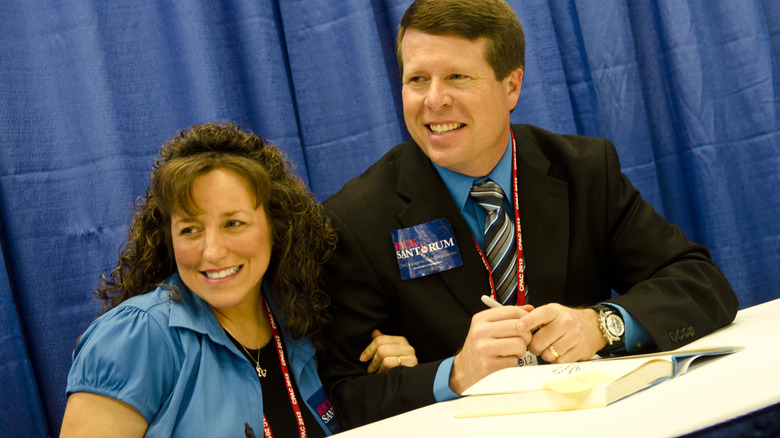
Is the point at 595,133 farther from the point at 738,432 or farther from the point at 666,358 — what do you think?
the point at 738,432

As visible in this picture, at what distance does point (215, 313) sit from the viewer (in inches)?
59.1

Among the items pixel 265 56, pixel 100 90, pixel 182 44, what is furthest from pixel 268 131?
pixel 100 90

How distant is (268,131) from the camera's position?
1926 millimetres

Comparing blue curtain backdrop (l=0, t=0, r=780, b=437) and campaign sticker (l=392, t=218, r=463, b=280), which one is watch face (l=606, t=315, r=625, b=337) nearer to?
campaign sticker (l=392, t=218, r=463, b=280)

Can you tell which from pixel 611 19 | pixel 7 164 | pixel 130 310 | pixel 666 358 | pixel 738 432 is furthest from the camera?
pixel 611 19

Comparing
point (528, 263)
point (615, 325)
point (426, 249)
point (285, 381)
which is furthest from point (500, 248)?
point (285, 381)

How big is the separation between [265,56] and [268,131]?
21 cm

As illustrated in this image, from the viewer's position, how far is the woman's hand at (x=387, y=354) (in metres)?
1.45

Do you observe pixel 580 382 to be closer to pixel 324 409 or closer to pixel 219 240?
pixel 324 409

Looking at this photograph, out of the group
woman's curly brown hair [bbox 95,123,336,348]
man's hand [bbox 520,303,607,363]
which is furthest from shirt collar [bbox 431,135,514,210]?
man's hand [bbox 520,303,607,363]

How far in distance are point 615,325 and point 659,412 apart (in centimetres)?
57

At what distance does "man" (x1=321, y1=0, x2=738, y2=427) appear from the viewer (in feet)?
4.91

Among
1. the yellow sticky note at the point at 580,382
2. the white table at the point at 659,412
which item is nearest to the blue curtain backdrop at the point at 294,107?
the white table at the point at 659,412

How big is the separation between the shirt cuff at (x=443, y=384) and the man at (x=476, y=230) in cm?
12
